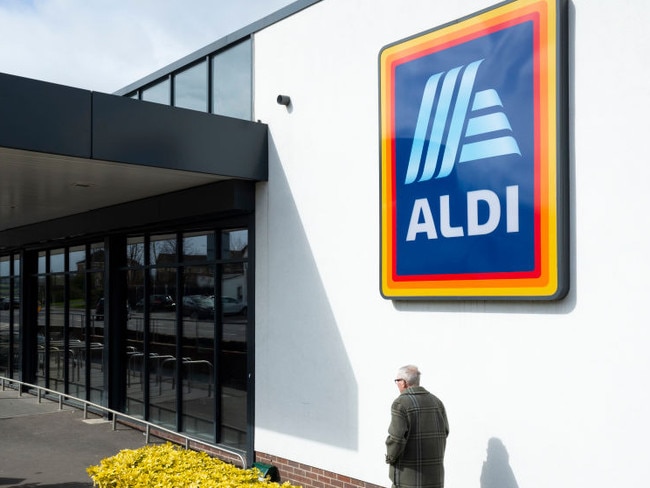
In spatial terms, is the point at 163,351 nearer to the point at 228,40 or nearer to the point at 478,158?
the point at 228,40

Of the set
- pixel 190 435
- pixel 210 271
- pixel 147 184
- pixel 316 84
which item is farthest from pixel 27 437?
pixel 316 84

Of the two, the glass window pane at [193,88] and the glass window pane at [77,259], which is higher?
the glass window pane at [193,88]

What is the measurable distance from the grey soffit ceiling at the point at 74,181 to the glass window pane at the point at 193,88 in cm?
152

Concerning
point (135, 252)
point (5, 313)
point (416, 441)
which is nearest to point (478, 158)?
point (416, 441)

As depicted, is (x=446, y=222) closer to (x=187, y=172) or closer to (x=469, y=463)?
(x=469, y=463)

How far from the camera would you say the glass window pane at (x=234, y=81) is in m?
9.45

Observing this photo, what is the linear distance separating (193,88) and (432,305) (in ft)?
18.6

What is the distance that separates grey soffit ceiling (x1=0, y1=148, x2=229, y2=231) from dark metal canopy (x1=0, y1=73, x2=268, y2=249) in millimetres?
13

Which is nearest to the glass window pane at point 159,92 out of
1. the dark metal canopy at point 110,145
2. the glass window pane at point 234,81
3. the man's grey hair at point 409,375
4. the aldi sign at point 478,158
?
the glass window pane at point 234,81

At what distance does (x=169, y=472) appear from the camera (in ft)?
18.8

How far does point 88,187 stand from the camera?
9461mm

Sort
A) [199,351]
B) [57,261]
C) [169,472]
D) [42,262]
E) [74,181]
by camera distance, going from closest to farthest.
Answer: [169,472]
[74,181]
[199,351]
[57,261]
[42,262]

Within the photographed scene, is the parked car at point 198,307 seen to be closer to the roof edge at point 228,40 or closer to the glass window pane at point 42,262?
the roof edge at point 228,40

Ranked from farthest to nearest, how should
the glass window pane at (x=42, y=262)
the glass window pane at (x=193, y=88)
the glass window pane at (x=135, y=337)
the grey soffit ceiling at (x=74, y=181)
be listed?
the glass window pane at (x=42, y=262) < the glass window pane at (x=135, y=337) < the glass window pane at (x=193, y=88) < the grey soffit ceiling at (x=74, y=181)
